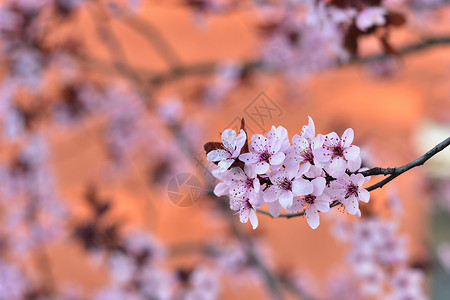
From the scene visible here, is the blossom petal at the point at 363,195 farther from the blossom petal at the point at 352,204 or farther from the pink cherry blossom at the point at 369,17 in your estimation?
Answer: the pink cherry blossom at the point at 369,17

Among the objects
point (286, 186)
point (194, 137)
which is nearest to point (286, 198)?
point (286, 186)

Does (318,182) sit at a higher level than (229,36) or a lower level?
lower

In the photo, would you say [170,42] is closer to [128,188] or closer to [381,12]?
[128,188]

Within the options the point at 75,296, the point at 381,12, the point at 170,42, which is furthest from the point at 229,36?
the point at 381,12

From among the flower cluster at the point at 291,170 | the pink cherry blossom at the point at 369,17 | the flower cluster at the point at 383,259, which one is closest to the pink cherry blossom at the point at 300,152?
the flower cluster at the point at 291,170

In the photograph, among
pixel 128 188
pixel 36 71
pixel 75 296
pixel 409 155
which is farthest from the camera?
pixel 128 188

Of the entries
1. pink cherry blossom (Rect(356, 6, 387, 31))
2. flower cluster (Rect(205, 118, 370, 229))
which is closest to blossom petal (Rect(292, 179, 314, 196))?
flower cluster (Rect(205, 118, 370, 229))

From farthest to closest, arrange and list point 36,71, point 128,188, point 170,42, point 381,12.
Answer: point 170,42 → point 128,188 → point 36,71 → point 381,12
